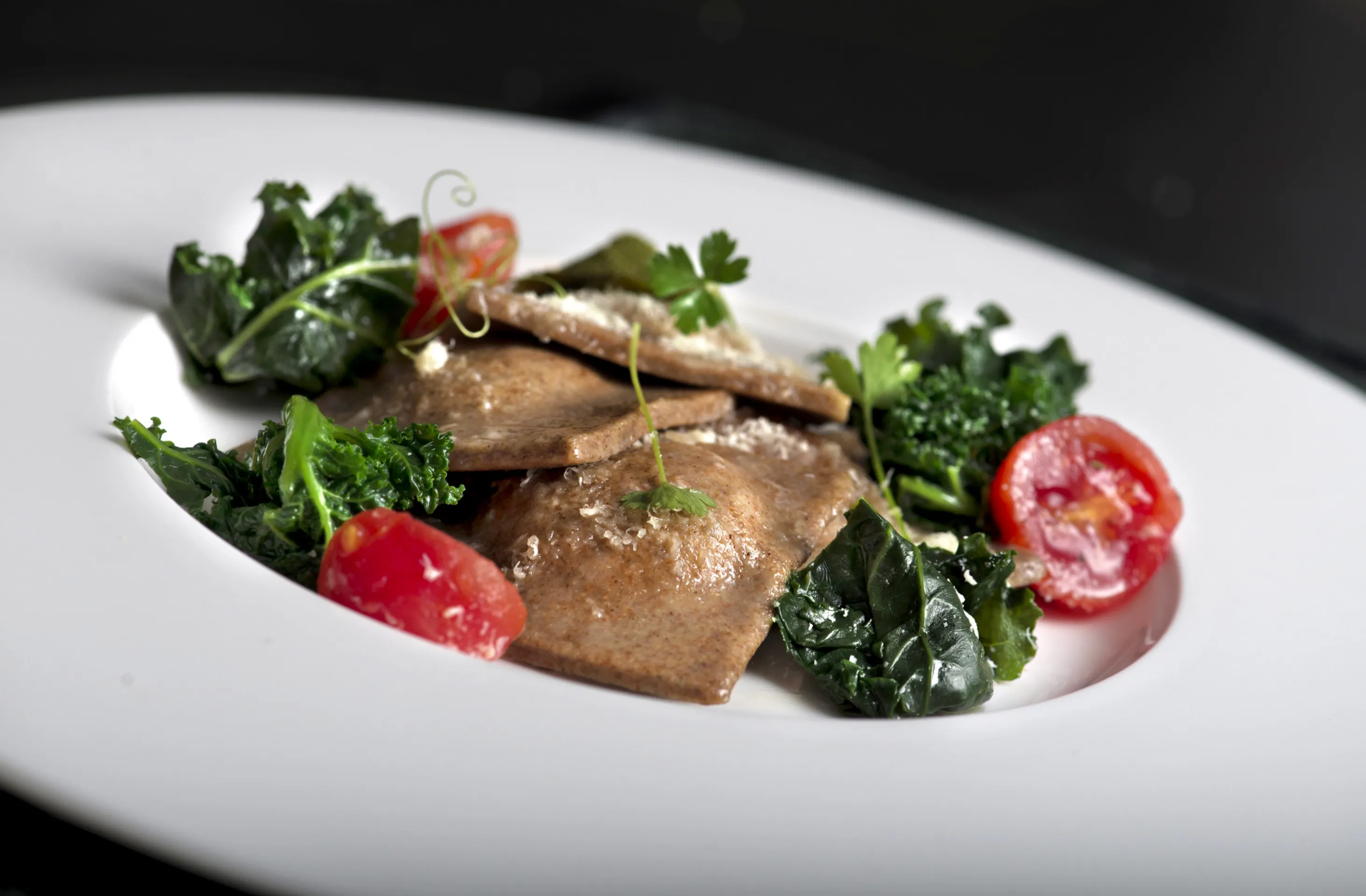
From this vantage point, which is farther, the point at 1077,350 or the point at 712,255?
the point at 1077,350

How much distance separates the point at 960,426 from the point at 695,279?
3.70 ft

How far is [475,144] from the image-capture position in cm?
593


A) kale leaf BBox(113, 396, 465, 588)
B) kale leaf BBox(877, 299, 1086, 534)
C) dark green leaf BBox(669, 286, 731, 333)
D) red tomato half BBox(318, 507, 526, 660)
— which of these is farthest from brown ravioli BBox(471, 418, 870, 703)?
kale leaf BBox(877, 299, 1086, 534)

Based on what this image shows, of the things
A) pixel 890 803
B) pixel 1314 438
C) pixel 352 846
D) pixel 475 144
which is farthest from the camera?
pixel 475 144

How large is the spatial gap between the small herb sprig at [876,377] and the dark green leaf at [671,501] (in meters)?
1.16

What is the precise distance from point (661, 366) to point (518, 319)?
0.51 meters

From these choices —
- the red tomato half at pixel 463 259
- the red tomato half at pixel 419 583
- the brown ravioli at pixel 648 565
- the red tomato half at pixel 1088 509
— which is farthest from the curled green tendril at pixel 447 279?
the red tomato half at pixel 1088 509

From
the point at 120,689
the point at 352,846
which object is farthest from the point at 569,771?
the point at 120,689

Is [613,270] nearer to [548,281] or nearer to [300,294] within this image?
[548,281]

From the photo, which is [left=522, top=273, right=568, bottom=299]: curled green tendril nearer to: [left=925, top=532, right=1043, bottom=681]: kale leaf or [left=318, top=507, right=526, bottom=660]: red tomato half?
[left=318, top=507, right=526, bottom=660]: red tomato half

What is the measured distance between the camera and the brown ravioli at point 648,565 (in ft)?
9.70

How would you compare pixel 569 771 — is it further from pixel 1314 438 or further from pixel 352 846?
pixel 1314 438

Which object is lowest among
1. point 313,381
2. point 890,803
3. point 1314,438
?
point 313,381

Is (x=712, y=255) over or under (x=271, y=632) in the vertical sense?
over
